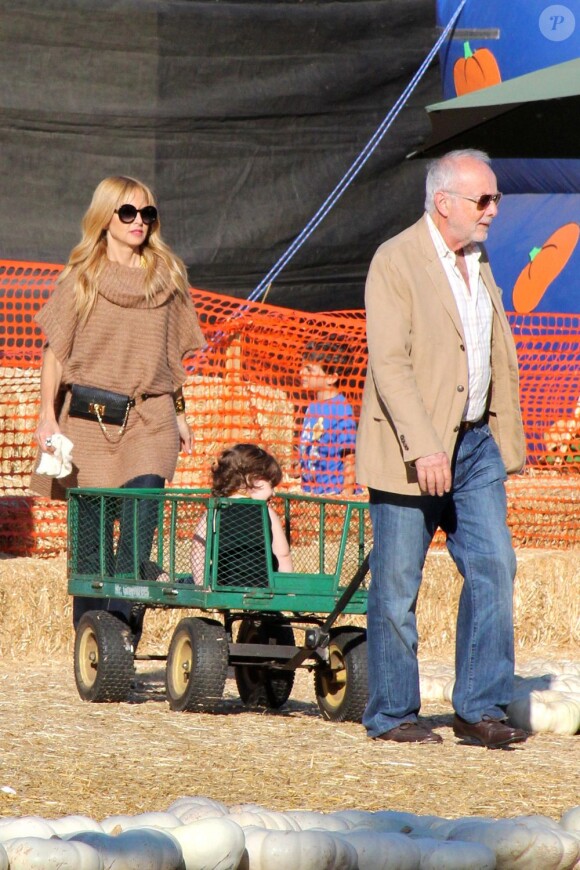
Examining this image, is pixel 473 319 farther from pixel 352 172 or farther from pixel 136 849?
pixel 352 172

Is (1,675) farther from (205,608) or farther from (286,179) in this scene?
(286,179)

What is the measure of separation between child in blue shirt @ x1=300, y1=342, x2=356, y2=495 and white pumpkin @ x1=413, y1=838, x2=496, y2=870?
22.3ft

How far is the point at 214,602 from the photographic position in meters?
5.94

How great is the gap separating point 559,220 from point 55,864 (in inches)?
492

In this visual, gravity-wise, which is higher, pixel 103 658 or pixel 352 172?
pixel 352 172

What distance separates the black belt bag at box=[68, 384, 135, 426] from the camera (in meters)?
6.50

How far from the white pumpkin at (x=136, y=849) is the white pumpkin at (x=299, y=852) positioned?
17cm

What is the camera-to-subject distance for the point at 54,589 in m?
8.09

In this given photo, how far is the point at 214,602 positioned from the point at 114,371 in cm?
111

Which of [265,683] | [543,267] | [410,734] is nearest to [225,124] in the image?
[543,267]

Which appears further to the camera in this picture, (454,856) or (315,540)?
(315,540)

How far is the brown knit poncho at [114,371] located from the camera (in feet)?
21.4

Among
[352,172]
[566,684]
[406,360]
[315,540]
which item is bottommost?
[566,684]

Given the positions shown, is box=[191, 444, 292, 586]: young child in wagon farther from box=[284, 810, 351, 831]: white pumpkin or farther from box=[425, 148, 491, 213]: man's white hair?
box=[284, 810, 351, 831]: white pumpkin
